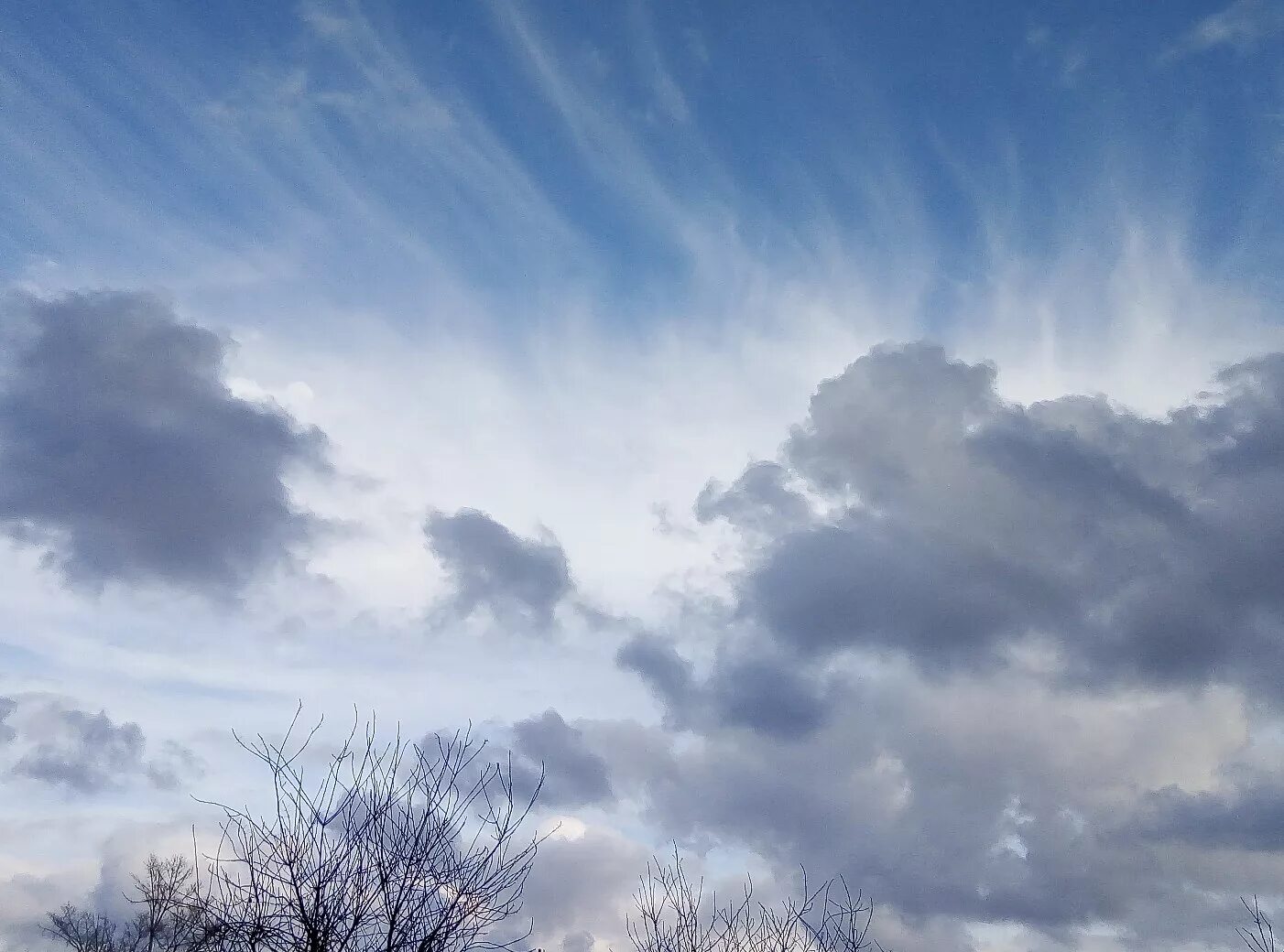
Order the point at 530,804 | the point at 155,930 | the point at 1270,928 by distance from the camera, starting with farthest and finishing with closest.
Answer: the point at 155,930
the point at 1270,928
the point at 530,804

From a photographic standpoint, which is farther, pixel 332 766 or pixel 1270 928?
pixel 1270 928

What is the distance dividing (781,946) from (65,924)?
153 ft

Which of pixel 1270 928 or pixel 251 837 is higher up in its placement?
pixel 1270 928

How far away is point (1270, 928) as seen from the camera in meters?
19.7

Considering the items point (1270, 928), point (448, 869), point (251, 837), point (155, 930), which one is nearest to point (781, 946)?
point (1270, 928)

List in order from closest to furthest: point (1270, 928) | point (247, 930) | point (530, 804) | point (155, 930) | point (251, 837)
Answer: point (247, 930)
point (251, 837)
point (530, 804)
point (1270, 928)
point (155, 930)

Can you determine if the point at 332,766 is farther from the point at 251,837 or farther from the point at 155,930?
the point at 155,930

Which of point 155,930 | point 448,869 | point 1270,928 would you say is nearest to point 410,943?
point 448,869

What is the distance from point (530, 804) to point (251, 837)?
3.62m

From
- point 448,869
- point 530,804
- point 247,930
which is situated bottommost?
point 247,930

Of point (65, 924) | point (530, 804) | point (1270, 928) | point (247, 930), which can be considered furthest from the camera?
point (65, 924)

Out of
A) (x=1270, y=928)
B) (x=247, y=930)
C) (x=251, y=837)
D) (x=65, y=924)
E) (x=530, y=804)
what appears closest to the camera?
(x=247, y=930)

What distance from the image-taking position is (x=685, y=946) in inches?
798

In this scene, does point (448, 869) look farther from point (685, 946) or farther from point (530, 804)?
point (685, 946)
